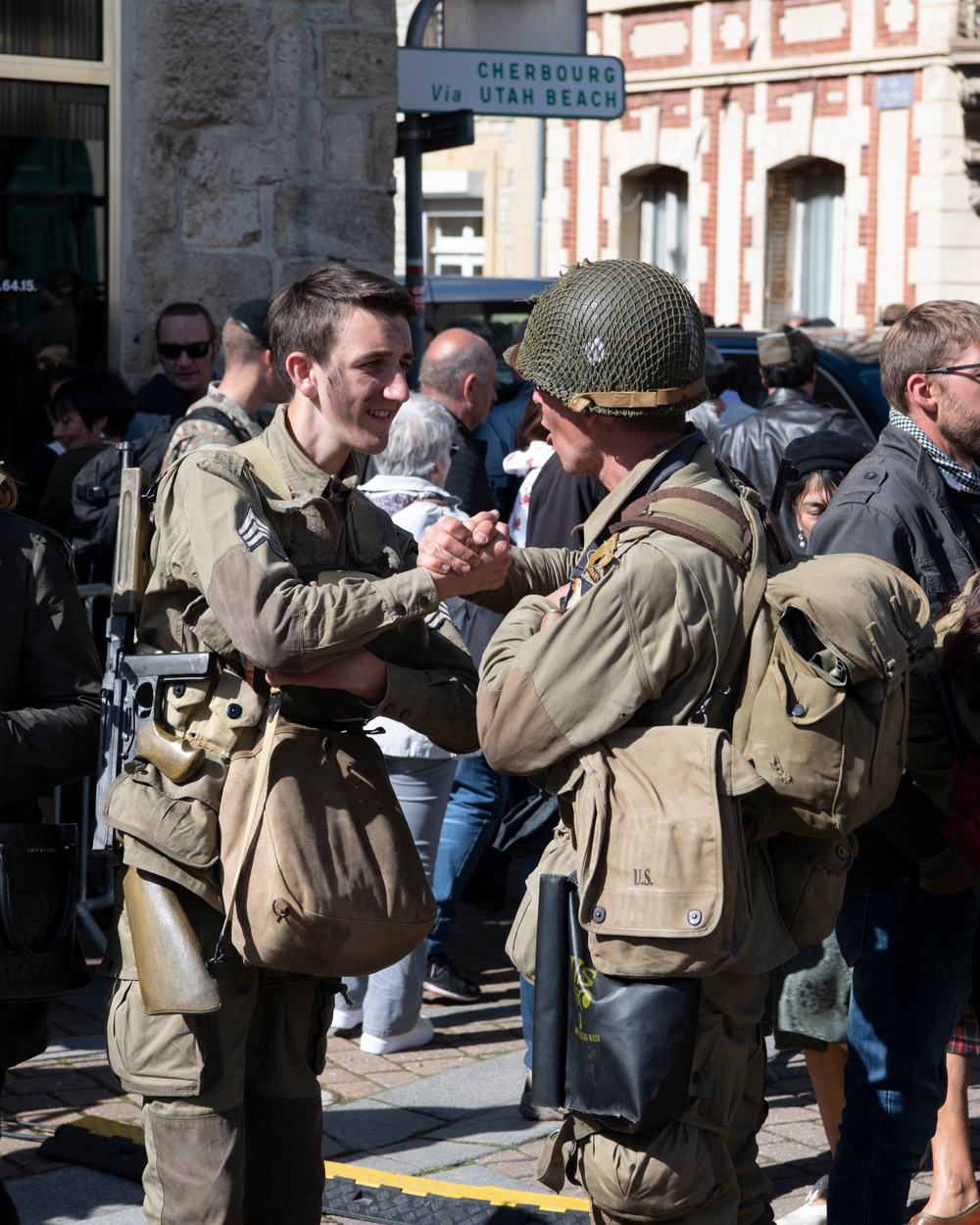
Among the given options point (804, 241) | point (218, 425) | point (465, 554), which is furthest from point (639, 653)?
point (804, 241)

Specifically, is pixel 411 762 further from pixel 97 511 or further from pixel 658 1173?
pixel 658 1173

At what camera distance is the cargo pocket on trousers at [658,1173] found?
2.59 meters

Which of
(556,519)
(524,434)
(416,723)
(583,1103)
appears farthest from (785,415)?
(583,1103)

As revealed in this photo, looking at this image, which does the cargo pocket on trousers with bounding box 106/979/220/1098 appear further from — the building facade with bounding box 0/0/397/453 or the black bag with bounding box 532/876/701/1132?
the building facade with bounding box 0/0/397/453

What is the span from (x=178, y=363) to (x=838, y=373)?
5074 millimetres

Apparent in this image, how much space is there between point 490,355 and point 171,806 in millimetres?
4334

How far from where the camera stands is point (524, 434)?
22.6 ft

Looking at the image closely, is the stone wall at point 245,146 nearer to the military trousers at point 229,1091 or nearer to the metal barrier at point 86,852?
the metal barrier at point 86,852

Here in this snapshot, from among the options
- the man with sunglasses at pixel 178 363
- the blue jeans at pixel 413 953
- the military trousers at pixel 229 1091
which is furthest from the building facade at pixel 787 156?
the military trousers at pixel 229 1091

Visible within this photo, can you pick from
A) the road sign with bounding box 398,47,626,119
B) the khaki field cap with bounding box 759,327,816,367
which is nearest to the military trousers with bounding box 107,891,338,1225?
the road sign with bounding box 398,47,626,119

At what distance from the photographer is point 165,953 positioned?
2.96 metres

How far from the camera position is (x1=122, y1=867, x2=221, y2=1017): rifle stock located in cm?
293

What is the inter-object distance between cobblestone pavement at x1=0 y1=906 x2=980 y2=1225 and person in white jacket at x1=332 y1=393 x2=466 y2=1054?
9 cm

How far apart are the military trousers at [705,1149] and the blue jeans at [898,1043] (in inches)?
29.0
